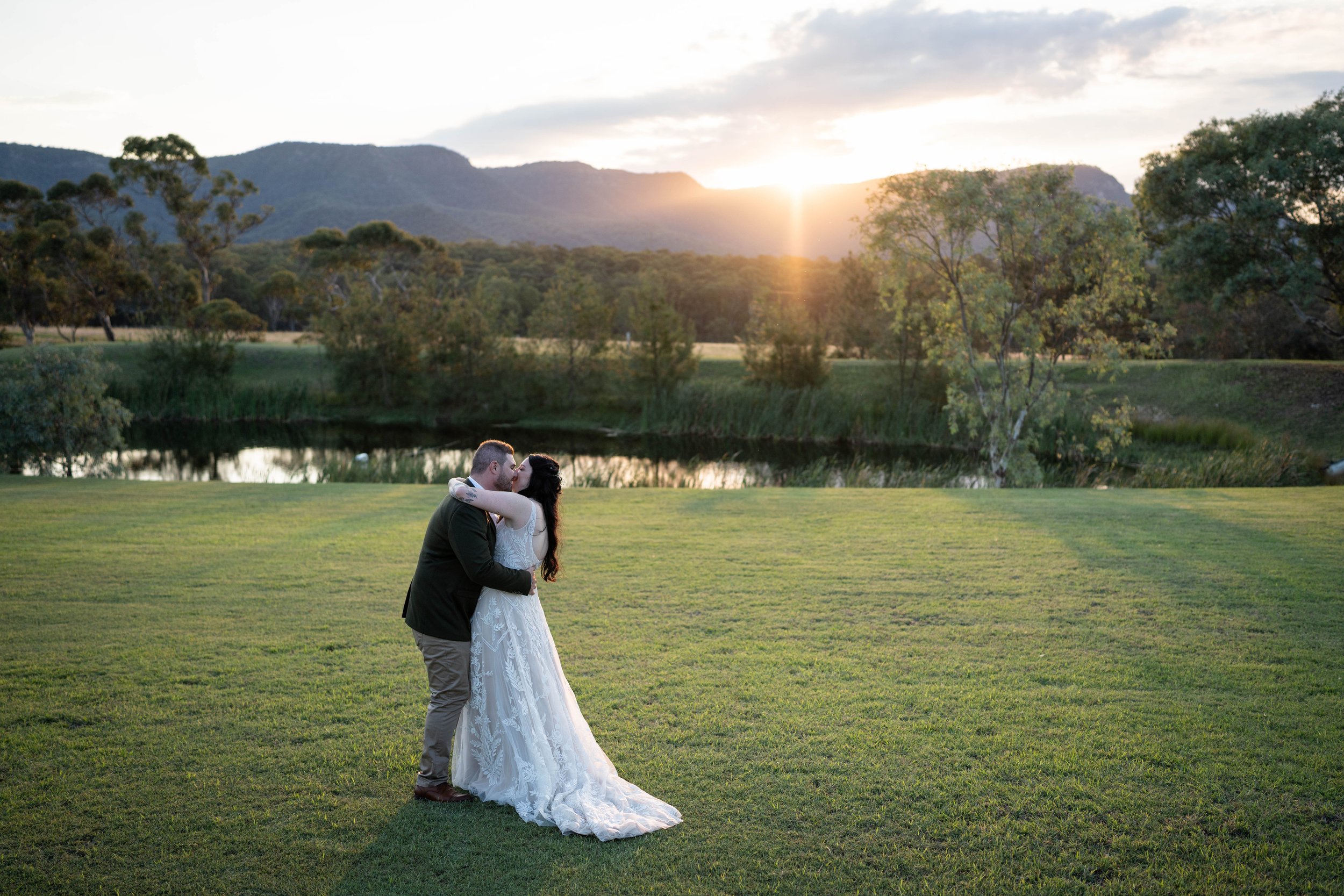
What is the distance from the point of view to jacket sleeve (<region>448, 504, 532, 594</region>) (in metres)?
4.43

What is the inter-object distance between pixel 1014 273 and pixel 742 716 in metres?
16.7

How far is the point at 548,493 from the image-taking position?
4.77 metres

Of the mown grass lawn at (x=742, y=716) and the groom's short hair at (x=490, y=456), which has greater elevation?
the groom's short hair at (x=490, y=456)

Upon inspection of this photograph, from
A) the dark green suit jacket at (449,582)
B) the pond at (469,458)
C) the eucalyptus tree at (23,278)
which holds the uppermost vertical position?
the eucalyptus tree at (23,278)

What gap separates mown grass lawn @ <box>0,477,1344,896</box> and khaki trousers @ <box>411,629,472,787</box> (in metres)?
0.24

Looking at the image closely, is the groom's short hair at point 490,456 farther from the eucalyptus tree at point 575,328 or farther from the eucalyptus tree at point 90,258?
the eucalyptus tree at point 90,258

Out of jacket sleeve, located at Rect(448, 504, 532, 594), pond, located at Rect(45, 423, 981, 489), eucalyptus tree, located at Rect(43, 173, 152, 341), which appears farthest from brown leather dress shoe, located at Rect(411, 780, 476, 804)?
eucalyptus tree, located at Rect(43, 173, 152, 341)

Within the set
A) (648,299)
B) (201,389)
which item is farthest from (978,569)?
(201,389)

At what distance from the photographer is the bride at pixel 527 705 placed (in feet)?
15.1

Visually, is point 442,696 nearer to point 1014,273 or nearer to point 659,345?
point 1014,273

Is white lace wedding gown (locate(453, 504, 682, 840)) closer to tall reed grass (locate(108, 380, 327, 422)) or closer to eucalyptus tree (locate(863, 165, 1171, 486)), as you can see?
eucalyptus tree (locate(863, 165, 1171, 486))

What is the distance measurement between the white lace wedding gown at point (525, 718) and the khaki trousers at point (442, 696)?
6 cm

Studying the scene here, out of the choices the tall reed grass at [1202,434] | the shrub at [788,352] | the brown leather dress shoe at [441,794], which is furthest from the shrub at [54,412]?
the tall reed grass at [1202,434]

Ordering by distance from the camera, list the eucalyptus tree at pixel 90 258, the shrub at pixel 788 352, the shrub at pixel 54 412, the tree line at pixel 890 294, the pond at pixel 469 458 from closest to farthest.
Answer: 1. the shrub at pixel 54 412
2. the tree line at pixel 890 294
3. the pond at pixel 469 458
4. the shrub at pixel 788 352
5. the eucalyptus tree at pixel 90 258
